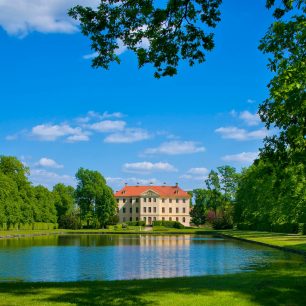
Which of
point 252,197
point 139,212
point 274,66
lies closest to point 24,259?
point 274,66

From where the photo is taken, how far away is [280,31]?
38.2 feet

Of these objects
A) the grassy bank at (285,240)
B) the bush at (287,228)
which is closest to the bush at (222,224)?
the bush at (287,228)

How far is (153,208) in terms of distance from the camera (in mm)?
110938

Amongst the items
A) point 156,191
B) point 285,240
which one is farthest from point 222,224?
point 285,240

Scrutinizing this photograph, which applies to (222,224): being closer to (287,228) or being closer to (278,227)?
(278,227)

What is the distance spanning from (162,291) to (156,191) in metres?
100

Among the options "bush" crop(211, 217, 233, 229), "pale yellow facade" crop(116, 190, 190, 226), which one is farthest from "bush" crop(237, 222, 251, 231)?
"pale yellow facade" crop(116, 190, 190, 226)

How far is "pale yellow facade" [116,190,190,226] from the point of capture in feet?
364

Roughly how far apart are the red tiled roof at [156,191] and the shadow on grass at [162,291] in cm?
9822

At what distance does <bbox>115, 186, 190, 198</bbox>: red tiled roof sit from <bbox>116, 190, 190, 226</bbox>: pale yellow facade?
27.9 inches

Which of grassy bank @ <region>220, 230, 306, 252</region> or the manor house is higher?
the manor house

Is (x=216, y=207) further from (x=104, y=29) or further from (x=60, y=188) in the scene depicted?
(x=104, y=29)

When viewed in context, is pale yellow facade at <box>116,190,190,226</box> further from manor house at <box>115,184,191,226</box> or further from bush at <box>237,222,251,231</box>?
bush at <box>237,222,251,231</box>

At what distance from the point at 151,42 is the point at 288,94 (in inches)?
122
